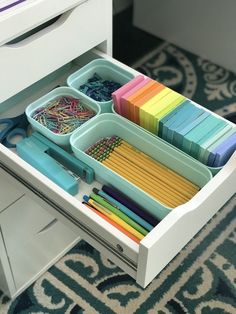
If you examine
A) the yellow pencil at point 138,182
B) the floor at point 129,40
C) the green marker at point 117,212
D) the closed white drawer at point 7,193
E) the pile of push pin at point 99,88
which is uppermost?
the pile of push pin at point 99,88

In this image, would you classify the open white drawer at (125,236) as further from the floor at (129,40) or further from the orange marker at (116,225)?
the floor at (129,40)

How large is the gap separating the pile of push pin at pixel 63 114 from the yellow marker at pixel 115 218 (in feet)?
0.54

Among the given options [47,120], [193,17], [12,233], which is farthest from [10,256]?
[193,17]

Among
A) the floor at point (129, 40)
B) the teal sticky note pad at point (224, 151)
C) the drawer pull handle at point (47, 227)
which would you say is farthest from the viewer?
the floor at point (129, 40)

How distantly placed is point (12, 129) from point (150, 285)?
59 cm

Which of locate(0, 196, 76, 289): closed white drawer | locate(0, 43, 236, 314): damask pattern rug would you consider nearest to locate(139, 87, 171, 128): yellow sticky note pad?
locate(0, 196, 76, 289): closed white drawer

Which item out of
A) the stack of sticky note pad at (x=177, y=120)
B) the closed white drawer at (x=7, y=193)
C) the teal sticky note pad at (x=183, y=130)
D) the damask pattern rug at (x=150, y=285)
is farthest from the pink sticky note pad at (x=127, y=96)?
the damask pattern rug at (x=150, y=285)

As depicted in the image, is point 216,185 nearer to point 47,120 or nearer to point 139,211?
point 139,211

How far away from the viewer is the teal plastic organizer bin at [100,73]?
91 centimetres

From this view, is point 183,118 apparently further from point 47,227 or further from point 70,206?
point 47,227

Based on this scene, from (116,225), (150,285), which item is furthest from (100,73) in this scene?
(150,285)

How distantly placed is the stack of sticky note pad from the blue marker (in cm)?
14

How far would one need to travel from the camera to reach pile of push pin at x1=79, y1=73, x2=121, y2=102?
90cm

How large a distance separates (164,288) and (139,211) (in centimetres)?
55
